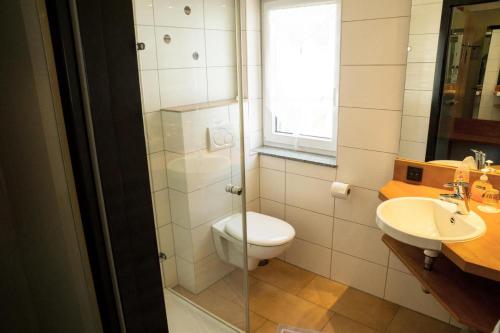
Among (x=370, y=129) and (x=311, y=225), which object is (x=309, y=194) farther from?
(x=370, y=129)

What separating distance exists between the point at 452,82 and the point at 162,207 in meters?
1.76

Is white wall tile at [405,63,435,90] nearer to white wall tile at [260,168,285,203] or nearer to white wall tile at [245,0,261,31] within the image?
white wall tile at [260,168,285,203]

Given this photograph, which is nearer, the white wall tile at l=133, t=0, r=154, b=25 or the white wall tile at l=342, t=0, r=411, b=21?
the white wall tile at l=133, t=0, r=154, b=25

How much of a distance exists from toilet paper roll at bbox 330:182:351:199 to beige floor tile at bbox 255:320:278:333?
926 mm

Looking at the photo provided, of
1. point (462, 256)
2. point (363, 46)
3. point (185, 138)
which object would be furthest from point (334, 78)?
point (462, 256)

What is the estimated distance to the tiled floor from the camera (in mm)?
2125

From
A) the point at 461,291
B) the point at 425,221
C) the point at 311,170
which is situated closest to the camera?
the point at 461,291

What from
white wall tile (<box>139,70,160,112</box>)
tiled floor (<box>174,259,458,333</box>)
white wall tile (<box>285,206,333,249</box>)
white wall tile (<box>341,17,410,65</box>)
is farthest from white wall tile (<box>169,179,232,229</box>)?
white wall tile (<box>341,17,410,65</box>)

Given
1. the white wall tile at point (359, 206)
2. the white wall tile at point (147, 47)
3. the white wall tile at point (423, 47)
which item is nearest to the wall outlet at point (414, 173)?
the white wall tile at point (359, 206)

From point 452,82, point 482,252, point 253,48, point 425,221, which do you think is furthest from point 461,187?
point 253,48

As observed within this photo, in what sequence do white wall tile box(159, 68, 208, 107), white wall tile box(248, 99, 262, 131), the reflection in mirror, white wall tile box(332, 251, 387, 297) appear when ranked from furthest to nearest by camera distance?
white wall tile box(248, 99, 262, 131) → white wall tile box(332, 251, 387, 297) → white wall tile box(159, 68, 208, 107) → the reflection in mirror

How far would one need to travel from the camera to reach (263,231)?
2.39 m

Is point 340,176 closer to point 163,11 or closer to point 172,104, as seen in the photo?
point 172,104

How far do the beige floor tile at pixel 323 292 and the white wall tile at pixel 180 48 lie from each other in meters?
1.73
